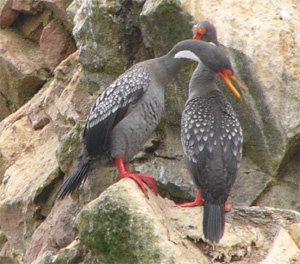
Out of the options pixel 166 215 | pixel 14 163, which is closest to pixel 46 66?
pixel 14 163

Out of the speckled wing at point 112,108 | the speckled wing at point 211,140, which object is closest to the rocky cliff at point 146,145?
the speckled wing at point 211,140

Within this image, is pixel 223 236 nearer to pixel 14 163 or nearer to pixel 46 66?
pixel 14 163

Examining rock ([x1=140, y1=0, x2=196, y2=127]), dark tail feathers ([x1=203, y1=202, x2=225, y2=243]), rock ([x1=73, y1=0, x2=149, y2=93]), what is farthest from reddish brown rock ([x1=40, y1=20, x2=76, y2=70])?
dark tail feathers ([x1=203, y1=202, x2=225, y2=243])

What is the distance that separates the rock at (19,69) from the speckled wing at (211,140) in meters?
4.66

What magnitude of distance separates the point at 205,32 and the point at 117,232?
259cm

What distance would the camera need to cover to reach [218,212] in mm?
5285

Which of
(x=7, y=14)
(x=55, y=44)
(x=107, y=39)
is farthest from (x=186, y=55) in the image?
(x=7, y=14)

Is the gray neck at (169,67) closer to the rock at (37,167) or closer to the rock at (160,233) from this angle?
the rock at (160,233)

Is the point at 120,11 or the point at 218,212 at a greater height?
the point at 120,11

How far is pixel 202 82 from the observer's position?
6434 mm

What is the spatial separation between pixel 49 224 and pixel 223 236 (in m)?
3.23

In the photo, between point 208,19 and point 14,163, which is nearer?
point 208,19

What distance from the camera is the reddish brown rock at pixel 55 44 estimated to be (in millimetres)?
9820

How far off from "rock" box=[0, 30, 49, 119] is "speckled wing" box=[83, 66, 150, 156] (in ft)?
13.9
